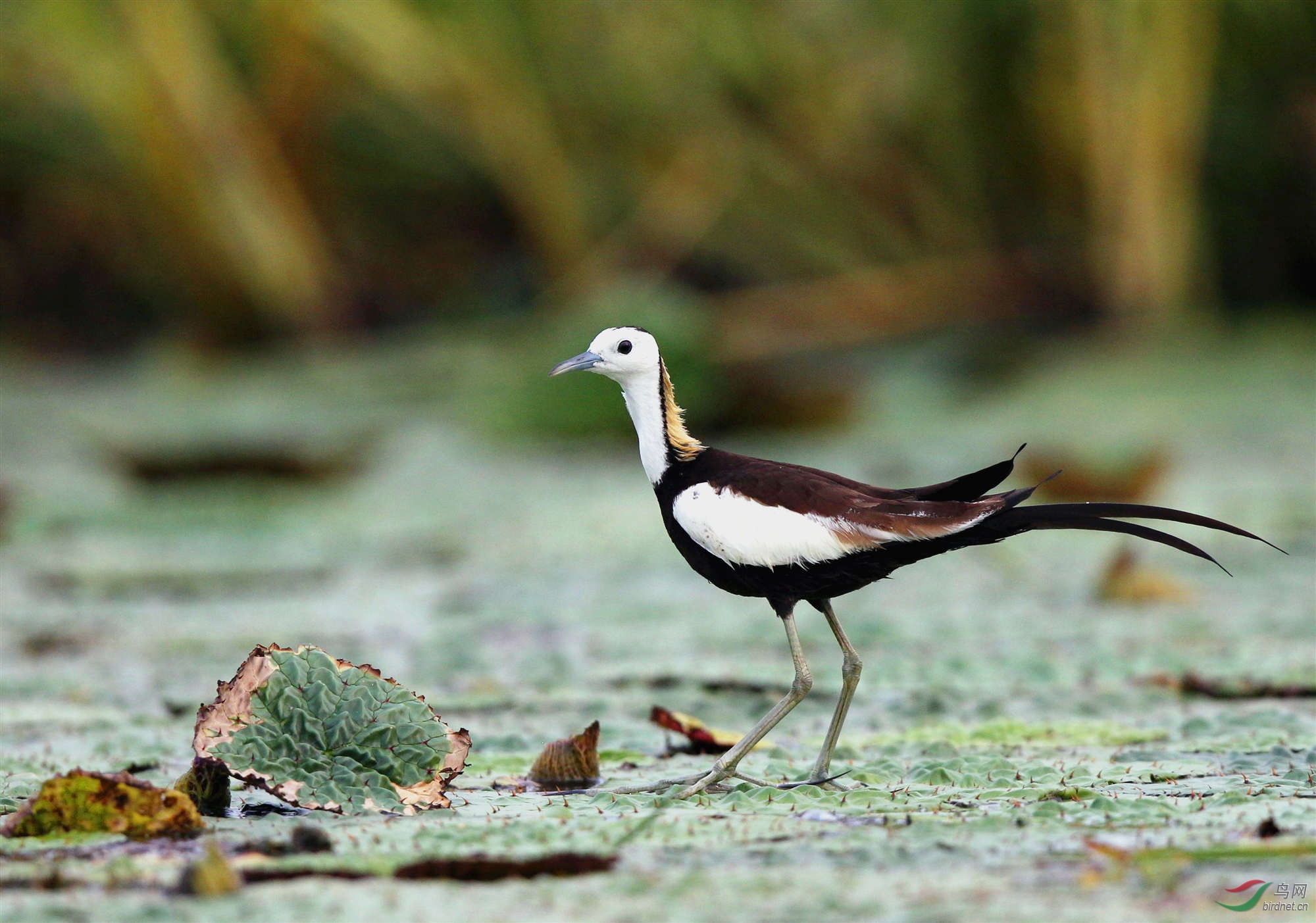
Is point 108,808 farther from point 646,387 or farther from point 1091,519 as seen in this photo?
point 1091,519

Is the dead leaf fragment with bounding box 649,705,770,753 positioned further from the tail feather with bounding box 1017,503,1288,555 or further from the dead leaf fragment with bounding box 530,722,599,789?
the tail feather with bounding box 1017,503,1288,555

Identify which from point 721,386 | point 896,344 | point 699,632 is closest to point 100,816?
point 699,632

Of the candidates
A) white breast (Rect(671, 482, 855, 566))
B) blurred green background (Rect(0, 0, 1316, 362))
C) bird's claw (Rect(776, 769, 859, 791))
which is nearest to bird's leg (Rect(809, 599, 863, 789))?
bird's claw (Rect(776, 769, 859, 791))

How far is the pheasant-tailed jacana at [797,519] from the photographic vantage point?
2330mm

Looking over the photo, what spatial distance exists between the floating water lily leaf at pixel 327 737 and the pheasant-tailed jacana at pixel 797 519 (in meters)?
0.27

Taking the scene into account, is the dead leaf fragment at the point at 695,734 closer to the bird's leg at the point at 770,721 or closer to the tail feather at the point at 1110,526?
Answer: the bird's leg at the point at 770,721

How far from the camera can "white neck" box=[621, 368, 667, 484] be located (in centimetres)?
259

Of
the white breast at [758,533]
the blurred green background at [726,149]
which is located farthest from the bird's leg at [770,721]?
the blurred green background at [726,149]

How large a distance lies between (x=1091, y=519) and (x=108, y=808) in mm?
1270

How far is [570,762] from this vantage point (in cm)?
255

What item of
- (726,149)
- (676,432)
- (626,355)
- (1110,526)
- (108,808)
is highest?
(726,149)

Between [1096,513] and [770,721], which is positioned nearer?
[1096,513]

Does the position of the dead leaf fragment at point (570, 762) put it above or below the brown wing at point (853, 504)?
below

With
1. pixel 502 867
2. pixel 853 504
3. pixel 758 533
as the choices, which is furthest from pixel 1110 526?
pixel 502 867
